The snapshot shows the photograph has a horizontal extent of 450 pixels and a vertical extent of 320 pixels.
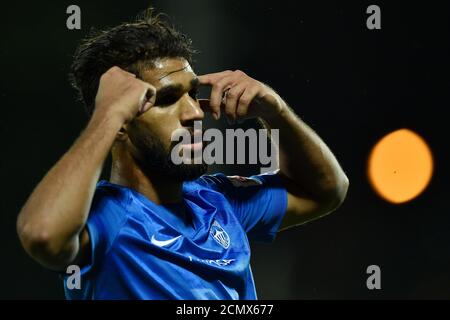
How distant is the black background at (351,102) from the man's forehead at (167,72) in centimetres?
139

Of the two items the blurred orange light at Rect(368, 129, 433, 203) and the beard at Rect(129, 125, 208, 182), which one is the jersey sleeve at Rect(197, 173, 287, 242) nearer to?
the beard at Rect(129, 125, 208, 182)

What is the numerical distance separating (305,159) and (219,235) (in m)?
0.35

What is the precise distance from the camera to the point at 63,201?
1.39 m

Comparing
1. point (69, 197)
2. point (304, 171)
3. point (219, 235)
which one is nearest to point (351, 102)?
point (304, 171)

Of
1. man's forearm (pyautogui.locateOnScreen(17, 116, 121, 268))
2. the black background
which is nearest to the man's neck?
man's forearm (pyautogui.locateOnScreen(17, 116, 121, 268))

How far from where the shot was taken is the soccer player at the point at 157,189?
1.43 m

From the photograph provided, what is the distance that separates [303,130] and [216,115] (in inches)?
13.2

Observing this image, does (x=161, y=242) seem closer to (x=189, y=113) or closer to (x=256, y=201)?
(x=189, y=113)

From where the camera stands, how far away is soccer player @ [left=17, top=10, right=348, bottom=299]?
4.69 feet

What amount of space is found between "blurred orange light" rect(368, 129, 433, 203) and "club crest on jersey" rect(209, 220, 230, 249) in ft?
5.89

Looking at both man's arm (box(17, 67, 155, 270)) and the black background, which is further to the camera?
the black background

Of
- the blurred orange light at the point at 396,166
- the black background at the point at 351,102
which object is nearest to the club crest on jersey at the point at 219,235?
the black background at the point at 351,102

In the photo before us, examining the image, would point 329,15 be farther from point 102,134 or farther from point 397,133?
point 102,134

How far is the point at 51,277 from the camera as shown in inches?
121
